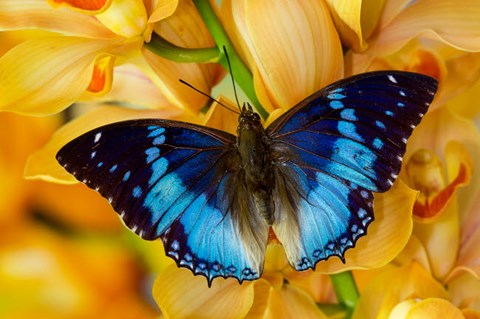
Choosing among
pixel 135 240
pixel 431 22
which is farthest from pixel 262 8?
pixel 135 240

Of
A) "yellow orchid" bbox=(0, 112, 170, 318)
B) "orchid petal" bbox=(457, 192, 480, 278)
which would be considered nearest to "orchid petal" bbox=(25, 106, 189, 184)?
"orchid petal" bbox=(457, 192, 480, 278)

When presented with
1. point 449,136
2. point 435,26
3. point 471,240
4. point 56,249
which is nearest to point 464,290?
point 471,240

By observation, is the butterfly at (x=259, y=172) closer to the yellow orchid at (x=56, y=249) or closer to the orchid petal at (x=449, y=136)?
the orchid petal at (x=449, y=136)

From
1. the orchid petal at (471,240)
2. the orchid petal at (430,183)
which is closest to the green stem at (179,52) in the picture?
the orchid petal at (430,183)

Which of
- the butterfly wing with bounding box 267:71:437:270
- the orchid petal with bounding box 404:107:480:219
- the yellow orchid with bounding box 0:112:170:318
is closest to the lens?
the butterfly wing with bounding box 267:71:437:270

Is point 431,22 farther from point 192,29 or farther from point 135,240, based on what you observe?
point 135,240

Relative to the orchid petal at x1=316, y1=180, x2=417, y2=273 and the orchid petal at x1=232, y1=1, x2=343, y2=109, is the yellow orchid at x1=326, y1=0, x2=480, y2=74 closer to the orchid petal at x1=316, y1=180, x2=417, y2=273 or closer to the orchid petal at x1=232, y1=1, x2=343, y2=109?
the orchid petal at x1=232, y1=1, x2=343, y2=109
